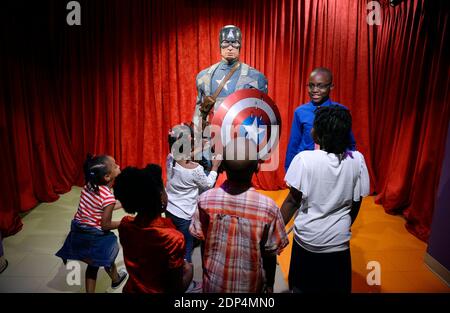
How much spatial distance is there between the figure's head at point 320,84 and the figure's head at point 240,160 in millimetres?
1519

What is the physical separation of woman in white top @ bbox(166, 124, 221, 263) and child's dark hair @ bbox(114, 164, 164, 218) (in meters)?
0.75

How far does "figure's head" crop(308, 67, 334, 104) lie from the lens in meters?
2.68

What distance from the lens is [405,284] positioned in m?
2.69

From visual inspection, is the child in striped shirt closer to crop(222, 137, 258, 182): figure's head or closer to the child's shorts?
the child's shorts

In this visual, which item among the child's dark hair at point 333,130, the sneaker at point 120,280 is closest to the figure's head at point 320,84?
the child's dark hair at point 333,130

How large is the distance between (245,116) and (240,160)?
1329 mm

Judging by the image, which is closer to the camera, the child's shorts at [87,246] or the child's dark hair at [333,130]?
the child's dark hair at [333,130]

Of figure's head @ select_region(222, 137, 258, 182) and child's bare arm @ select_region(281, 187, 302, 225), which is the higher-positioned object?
figure's head @ select_region(222, 137, 258, 182)

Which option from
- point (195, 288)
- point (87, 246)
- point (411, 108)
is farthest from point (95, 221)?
point (411, 108)

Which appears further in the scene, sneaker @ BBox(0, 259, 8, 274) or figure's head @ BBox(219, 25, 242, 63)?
figure's head @ BBox(219, 25, 242, 63)

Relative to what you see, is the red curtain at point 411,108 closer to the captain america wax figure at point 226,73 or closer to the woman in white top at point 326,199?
the captain america wax figure at point 226,73

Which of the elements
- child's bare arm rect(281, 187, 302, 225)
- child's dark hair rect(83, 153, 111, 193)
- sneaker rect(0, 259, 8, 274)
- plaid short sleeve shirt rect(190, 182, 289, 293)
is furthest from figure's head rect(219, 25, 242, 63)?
sneaker rect(0, 259, 8, 274)

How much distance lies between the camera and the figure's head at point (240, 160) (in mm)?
1373

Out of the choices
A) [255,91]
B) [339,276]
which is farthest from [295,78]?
[339,276]
